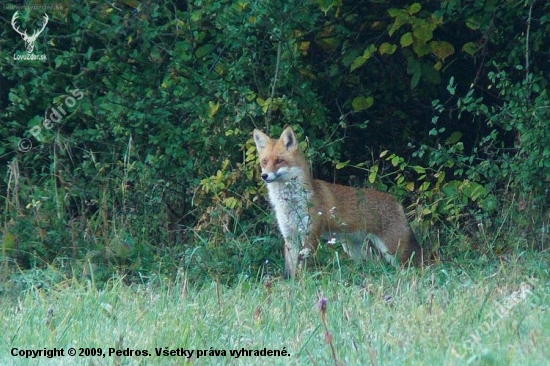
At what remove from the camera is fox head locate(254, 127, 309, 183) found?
8.86 meters

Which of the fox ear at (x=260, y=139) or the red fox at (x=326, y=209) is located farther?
the fox ear at (x=260, y=139)

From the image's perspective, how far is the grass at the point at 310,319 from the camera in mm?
4402

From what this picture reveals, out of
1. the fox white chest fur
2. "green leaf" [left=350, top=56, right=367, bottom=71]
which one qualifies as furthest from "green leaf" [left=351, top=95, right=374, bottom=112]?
the fox white chest fur

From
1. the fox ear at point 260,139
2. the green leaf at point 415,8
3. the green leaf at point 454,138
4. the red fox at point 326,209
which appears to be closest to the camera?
the red fox at point 326,209

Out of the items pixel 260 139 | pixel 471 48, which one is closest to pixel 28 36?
pixel 260 139

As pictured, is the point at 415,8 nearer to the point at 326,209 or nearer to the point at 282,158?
the point at 282,158

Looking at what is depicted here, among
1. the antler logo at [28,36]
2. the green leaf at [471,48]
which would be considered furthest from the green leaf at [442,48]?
the antler logo at [28,36]

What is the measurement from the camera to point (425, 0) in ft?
33.1

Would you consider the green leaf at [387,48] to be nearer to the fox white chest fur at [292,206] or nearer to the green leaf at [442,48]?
the green leaf at [442,48]

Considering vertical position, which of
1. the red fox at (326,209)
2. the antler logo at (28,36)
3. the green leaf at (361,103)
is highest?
the antler logo at (28,36)

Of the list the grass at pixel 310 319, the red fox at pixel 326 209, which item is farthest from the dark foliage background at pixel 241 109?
the grass at pixel 310 319

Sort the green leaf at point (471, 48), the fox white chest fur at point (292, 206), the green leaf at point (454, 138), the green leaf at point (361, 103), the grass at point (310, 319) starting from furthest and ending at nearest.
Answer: the green leaf at point (454, 138) → the green leaf at point (361, 103) → the green leaf at point (471, 48) → the fox white chest fur at point (292, 206) → the grass at point (310, 319)

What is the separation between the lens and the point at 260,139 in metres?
9.09

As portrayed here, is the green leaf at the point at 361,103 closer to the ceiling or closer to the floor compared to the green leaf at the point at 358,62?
closer to the floor
